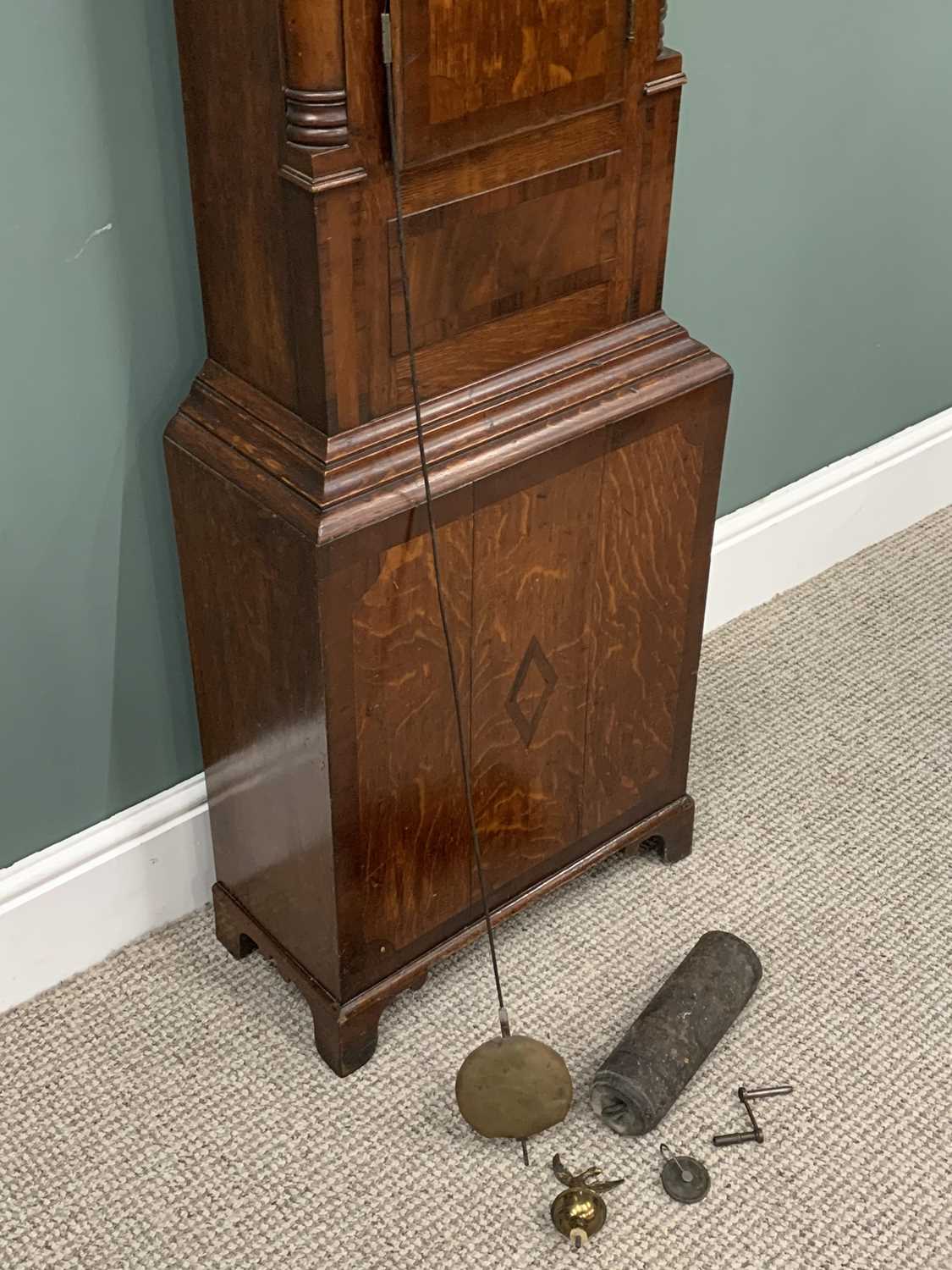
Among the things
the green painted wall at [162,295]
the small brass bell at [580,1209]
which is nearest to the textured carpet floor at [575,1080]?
the small brass bell at [580,1209]

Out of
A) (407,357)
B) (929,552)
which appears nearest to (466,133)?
(407,357)

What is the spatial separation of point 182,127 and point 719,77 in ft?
2.27

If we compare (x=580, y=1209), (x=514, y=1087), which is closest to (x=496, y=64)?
(x=514, y=1087)

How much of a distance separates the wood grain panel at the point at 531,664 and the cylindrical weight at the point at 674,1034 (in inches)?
7.8

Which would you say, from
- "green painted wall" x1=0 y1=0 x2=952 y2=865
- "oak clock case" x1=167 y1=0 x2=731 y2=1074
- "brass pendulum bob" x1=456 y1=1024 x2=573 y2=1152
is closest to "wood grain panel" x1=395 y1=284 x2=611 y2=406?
"oak clock case" x1=167 y1=0 x2=731 y2=1074

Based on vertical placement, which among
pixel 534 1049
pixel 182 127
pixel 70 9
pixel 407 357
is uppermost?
pixel 70 9

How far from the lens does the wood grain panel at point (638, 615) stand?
4.88ft

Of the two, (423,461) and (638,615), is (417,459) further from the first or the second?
(638,615)

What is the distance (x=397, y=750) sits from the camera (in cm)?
143

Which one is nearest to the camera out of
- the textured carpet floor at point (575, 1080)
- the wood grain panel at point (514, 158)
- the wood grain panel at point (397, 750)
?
the wood grain panel at point (514, 158)

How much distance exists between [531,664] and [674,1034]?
15.6 inches

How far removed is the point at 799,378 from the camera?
210 cm

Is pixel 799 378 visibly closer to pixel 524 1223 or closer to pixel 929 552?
pixel 929 552

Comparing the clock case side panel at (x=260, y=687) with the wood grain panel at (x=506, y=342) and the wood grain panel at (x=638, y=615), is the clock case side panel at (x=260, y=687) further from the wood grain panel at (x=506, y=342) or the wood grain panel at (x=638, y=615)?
the wood grain panel at (x=638, y=615)
